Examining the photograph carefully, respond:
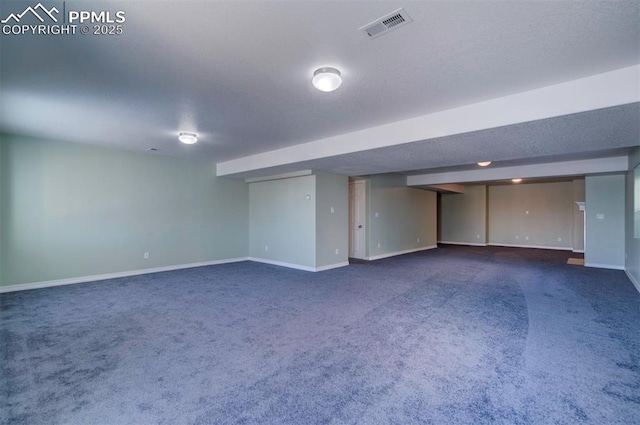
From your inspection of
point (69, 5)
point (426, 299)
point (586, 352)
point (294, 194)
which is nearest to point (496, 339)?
point (586, 352)

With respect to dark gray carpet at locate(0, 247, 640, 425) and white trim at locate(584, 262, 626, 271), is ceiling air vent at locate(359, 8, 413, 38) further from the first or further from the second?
white trim at locate(584, 262, 626, 271)

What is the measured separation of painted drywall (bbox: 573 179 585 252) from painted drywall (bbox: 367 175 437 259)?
4.39m

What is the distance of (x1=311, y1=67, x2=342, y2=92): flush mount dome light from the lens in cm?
256

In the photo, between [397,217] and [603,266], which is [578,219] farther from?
[397,217]

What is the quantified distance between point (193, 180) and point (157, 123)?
297cm

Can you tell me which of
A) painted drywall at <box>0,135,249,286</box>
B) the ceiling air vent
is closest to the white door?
painted drywall at <box>0,135,249,286</box>

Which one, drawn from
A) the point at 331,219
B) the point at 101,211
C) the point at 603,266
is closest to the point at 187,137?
the point at 101,211

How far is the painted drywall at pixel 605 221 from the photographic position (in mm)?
6664

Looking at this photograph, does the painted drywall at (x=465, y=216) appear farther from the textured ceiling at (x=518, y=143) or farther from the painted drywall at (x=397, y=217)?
the textured ceiling at (x=518, y=143)

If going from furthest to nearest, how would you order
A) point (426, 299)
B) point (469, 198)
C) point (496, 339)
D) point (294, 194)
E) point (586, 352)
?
point (469, 198) → point (294, 194) → point (426, 299) → point (496, 339) → point (586, 352)

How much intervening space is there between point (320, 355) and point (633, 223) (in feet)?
21.0

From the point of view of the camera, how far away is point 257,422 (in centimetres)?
179

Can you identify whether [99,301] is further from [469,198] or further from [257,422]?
[469,198]

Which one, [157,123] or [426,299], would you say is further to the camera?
[426,299]
